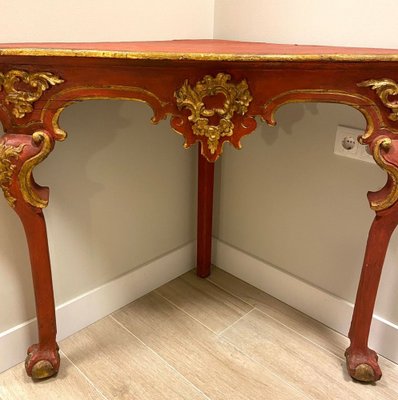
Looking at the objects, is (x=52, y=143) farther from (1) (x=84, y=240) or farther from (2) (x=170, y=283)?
(2) (x=170, y=283)

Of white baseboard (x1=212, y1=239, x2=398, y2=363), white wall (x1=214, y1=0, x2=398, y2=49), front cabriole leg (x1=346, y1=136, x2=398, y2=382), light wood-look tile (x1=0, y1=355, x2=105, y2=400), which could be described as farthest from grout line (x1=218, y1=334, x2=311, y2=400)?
white wall (x1=214, y1=0, x2=398, y2=49)

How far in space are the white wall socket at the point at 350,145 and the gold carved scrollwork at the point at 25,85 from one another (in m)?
0.69

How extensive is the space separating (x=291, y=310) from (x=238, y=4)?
920mm

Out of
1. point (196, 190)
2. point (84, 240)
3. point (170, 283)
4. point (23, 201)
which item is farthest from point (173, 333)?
point (23, 201)

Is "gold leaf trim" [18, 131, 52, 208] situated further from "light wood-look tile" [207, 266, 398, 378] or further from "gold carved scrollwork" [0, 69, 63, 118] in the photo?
"light wood-look tile" [207, 266, 398, 378]

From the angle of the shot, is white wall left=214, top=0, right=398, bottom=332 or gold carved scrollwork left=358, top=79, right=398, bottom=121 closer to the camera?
gold carved scrollwork left=358, top=79, right=398, bottom=121

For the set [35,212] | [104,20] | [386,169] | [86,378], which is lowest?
[86,378]

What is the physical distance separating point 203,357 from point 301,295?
369 mm

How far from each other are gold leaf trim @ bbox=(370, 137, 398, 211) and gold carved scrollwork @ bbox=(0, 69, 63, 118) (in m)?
0.60

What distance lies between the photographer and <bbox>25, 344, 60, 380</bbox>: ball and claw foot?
100cm

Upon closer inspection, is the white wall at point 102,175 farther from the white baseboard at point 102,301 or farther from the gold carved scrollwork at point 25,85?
the gold carved scrollwork at point 25,85

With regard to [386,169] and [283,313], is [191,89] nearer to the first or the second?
[386,169]

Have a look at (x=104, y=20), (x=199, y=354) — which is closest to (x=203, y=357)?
(x=199, y=354)

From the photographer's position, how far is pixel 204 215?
54.2 inches
